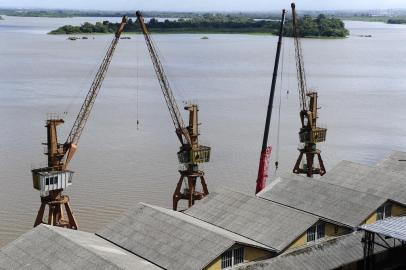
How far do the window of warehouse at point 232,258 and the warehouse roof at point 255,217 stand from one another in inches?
78.9

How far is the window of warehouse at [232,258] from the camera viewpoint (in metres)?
25.1

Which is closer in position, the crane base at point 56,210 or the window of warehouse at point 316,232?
the window of warehouse at point 316,232

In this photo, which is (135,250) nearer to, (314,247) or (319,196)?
(314,247)

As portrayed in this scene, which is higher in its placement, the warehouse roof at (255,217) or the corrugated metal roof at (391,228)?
the corrugated metal roof at (391,228)

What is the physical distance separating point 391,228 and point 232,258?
6.61 meters

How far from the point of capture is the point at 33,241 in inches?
1005

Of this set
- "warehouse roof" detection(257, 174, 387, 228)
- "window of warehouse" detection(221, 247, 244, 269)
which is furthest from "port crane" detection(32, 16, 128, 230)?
"window of warehouse" detection(221, 247, 244, 269)

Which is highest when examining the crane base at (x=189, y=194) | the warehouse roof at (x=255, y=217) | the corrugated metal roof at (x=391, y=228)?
the corrugated metal roof at (x=391, y=228)

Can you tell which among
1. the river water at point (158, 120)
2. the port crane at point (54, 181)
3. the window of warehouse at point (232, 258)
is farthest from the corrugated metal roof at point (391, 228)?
the river water at point (158, 120)

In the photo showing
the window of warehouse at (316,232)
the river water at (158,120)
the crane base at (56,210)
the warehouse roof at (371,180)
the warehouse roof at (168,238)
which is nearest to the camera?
the warehouse roof at (168,238)

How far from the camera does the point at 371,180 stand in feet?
119

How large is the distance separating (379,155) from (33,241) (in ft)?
120

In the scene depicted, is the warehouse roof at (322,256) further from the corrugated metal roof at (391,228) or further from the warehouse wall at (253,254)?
the corrugated metal roof at (391,228)

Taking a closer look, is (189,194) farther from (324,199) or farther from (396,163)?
(396,163)
